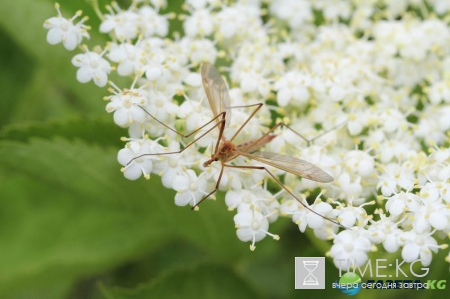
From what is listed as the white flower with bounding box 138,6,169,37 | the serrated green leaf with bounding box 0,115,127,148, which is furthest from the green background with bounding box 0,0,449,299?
the white flower with bounding box 138,6,169,37

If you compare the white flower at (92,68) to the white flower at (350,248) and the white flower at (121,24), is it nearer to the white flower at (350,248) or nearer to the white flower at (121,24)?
the white flower at (121,24)

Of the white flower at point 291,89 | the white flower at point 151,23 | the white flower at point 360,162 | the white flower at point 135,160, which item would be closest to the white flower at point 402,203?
the white flower at point 360,162

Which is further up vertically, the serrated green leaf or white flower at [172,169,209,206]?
the serrated green leaf

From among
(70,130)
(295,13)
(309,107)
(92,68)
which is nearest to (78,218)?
(70,130)

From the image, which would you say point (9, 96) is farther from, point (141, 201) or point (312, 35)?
point (312, 35)

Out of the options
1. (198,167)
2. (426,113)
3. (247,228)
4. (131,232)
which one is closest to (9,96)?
(131,232)

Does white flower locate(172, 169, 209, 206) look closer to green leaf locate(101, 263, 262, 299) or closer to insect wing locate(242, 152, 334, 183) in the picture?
insect wing locate(242, 152, 334, 183)

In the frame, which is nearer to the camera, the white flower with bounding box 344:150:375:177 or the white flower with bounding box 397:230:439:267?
the white flower with bounding box 397:230:439:267

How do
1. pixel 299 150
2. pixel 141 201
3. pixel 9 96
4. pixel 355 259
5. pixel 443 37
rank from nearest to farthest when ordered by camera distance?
pixel 355 259 < pixel 299 150 < pixel 141 201 < pixel 443 37 < pixel 9 96
